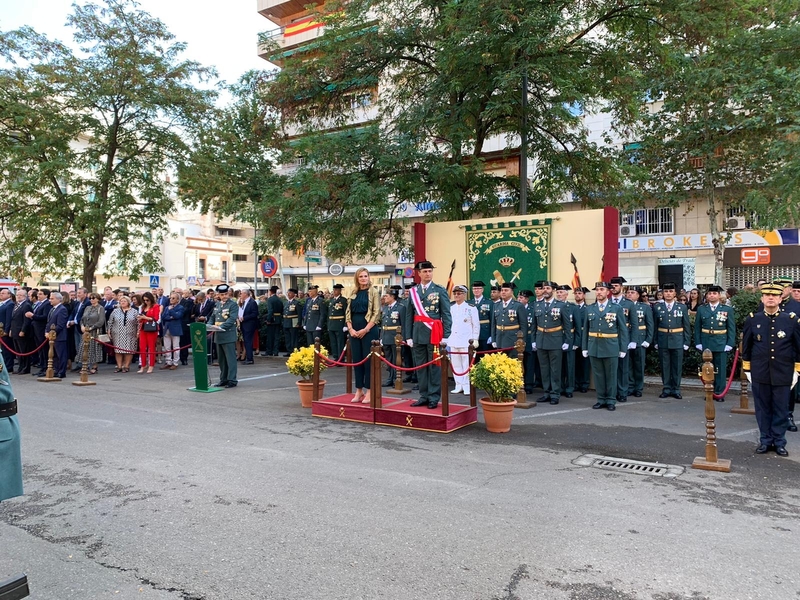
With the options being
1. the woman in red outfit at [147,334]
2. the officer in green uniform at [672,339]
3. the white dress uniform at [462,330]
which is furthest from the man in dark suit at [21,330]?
→ the officer in green uniform at [672,339]

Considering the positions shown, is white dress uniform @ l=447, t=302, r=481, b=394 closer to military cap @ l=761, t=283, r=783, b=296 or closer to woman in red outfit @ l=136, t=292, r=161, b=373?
military cap @ l=761, t=283, r=783, b=296

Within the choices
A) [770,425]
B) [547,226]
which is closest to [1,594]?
[770,425]

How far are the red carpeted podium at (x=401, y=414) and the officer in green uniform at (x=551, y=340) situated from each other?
2.34 metres

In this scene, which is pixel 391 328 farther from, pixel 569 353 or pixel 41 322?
pixel 41 322

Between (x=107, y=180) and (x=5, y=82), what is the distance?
357 centimetres

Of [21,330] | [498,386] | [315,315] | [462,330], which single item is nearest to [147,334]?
[21,330]

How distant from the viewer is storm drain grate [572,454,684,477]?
6059 mm

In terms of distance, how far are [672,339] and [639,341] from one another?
70cm

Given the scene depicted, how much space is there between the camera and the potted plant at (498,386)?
7625 millimetres

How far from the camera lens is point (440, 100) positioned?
43.9 ft

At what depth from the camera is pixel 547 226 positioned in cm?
1214

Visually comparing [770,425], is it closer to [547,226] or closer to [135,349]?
[547,226]

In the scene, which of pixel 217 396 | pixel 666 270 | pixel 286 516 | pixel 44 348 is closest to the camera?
pixel 286 516

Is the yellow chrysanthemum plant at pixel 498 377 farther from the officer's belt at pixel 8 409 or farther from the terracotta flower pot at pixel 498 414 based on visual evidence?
the officer's belt at pixel 8 409
